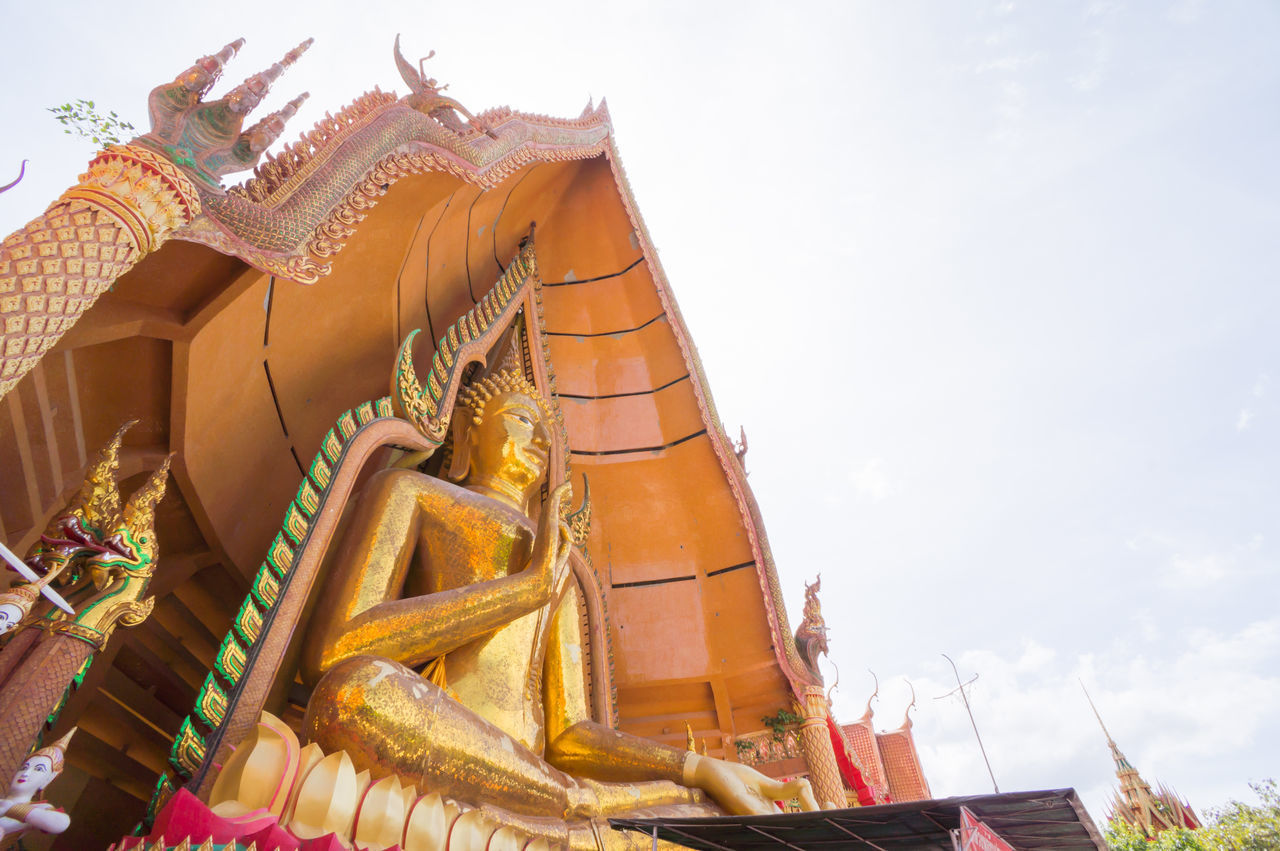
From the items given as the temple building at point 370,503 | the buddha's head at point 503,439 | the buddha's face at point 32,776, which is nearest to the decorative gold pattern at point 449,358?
the temple building at point 370,503

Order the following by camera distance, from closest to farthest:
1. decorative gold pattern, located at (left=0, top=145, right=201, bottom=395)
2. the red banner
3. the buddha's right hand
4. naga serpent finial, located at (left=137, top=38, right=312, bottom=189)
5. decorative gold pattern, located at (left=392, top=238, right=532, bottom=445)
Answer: decorative gold pattern, located at (left=0, top=145, right=201, bottom=395) < the red banner < naga serpent finial, located at (left=137, top=38, right=312, bottom=189) < the buddha's right hand < decorative gold pattern, located at (left=392, top=238, right=532, bottom=445)

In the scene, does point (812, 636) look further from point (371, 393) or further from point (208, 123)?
point (208, 123)

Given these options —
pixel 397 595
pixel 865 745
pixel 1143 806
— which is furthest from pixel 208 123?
pixel 1143 806

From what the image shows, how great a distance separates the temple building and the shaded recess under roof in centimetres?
35

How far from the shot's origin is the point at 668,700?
4668 millimetres

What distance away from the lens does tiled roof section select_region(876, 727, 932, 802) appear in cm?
809

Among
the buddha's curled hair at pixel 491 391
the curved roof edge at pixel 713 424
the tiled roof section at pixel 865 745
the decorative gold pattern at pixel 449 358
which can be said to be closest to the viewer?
the decorative gold pattern at pixel 449 358

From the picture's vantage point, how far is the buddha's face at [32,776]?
149 centimetres

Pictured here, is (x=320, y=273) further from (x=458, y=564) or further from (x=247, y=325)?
(x=458, y=564)

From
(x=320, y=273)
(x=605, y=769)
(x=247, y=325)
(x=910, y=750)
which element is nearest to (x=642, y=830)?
(x=605, y=769)

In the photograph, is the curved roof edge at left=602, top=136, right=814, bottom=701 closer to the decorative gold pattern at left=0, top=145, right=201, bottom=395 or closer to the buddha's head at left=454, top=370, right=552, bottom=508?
the buddha's head at left=454, top=370, right=552, bottom=508

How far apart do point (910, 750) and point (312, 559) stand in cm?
795

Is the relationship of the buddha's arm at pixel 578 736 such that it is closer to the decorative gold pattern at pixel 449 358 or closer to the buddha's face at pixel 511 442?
the buddha's face at pixel 511 442

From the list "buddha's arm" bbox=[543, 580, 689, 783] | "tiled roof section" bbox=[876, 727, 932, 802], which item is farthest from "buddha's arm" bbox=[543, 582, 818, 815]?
"tiled roof section" bbox=[876, 727, 932, 802]
